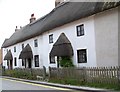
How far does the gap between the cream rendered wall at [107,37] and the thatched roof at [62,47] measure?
411cm

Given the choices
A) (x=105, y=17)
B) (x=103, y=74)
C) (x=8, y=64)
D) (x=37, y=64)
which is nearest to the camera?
(x=103, y=74)

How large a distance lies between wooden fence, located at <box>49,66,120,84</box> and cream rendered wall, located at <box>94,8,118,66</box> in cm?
250

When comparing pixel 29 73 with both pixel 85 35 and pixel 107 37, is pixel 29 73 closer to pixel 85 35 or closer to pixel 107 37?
pixel 85 35

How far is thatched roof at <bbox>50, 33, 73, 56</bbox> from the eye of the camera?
88.1ft

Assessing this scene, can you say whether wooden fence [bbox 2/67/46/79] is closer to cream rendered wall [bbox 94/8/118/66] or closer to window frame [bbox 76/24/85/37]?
window frame [bbox 76/24/85/37]

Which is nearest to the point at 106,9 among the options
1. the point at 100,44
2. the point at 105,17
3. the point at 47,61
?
the point at 105,17

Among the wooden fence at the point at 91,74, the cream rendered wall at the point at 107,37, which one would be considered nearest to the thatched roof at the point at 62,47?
the wooden fence at the point at 91,74

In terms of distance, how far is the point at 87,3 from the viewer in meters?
24.8

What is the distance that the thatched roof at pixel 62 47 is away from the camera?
1057 inches

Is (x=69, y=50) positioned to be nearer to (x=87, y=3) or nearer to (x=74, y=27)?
(x=74, y=27)

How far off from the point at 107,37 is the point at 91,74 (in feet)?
13.8

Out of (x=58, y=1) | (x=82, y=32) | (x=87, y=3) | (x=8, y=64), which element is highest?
(x=58, y=1)

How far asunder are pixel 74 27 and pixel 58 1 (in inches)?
489

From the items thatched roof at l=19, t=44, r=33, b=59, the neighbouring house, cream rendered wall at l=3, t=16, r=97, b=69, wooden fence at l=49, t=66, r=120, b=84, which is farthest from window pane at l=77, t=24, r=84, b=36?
thatched roof at l=19, t=44, r=33, b=59
